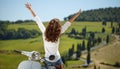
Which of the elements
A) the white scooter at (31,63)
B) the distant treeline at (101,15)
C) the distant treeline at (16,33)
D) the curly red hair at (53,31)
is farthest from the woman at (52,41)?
the distant treeline at (101,15)

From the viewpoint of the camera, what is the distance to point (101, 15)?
33.5 ft

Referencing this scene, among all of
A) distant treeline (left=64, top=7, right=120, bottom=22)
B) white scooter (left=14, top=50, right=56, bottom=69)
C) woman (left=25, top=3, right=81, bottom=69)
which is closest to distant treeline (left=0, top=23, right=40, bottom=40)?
distant treeline (left=64, top=7, right=120, bottom=22)

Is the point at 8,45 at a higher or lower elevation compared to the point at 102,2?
lower

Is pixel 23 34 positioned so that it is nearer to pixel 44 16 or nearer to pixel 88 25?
pixel 44 16

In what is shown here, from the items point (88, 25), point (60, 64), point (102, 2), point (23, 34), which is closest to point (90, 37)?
point (88, 25)

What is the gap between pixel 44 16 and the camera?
805cm

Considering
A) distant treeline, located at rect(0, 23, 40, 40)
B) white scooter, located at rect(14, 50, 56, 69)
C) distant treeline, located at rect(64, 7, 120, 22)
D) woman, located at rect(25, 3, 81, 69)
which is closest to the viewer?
white scooter, located at rect(14, 50, 56, 69)

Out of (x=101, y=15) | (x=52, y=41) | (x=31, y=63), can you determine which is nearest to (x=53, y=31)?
(x=52, y=41)

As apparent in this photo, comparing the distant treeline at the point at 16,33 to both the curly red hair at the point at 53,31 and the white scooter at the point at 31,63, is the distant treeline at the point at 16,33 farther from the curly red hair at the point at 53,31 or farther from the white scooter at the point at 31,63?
the white scooter at the point at 31,63

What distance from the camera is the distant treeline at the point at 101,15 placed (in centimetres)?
952

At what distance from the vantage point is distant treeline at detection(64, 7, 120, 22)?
9516 millimetres

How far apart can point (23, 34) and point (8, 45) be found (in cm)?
50

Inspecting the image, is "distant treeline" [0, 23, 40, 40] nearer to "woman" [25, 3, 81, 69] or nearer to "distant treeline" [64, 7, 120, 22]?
"distant treeline" [64, 7, 120, 22]

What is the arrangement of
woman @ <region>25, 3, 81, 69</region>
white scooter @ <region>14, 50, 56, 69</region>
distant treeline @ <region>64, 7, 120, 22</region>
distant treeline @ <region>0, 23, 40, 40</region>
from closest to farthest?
white scooter @ <region>14, 50, 56, 69</region> < woman @ <region>25, 3, 81, 69</region> < distant treeline @ <region>0, 23, 40, 40</region> < distant treeline @ <region>64, 7, 120, 22</region>
